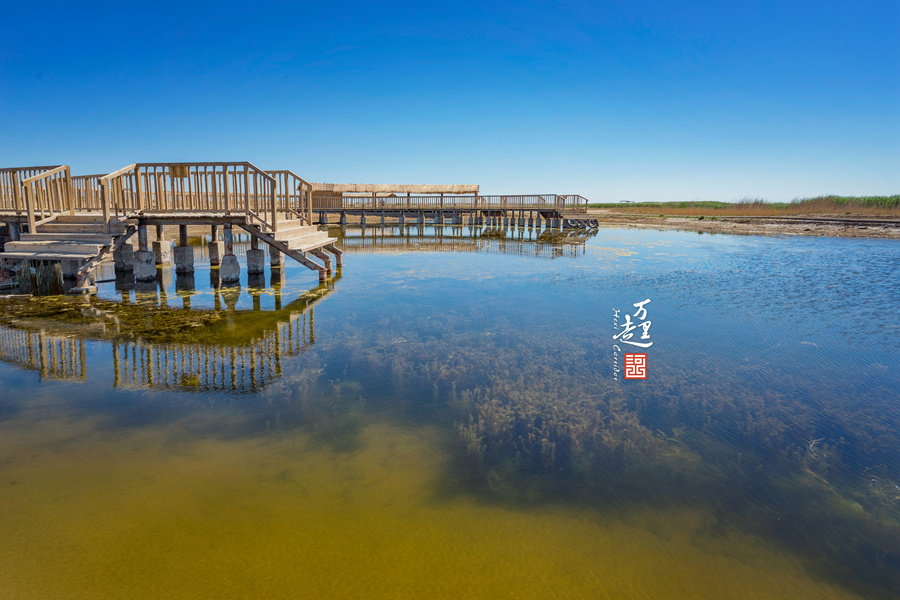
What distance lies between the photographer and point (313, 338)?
796cm

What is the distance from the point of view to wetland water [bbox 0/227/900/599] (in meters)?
2.99

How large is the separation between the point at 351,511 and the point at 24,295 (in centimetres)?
1169

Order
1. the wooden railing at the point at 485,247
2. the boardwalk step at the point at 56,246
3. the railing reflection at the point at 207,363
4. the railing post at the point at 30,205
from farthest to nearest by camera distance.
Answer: the wooden railing at the point at 485,247
the railing post at the point at 30,205
the boardwalk step at the point at 56,246
the railing reflection at the point at 207,363

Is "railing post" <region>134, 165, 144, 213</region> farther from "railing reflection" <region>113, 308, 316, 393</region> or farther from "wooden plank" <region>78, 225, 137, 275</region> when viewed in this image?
"railing reflection" <region>113, 308, 316, 393</region>

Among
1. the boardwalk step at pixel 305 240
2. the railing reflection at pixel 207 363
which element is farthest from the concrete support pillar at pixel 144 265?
the railing reflection at pixel 207 363

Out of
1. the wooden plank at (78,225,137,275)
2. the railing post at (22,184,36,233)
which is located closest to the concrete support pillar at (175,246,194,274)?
the wooden plank at (78,225,137,275)

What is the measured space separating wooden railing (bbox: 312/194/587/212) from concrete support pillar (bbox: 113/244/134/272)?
23.3 meters

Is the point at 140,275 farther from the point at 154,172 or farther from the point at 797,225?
the point at 797,225

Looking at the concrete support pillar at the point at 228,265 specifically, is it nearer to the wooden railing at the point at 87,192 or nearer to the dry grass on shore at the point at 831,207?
the wooden railing at the point at 87,192

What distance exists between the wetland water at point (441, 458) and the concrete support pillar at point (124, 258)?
5.66 m

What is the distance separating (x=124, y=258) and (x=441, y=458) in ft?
44.4

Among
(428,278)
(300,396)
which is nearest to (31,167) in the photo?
(428,278)

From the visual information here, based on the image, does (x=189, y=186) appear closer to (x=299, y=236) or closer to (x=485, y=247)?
(x=299, y=236)

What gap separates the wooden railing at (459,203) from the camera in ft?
125
